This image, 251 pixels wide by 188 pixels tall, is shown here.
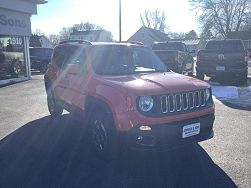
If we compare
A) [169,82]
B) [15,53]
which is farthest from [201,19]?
[169,82]

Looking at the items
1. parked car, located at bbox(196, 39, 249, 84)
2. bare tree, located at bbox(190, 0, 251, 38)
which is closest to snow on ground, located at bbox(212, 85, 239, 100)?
parked car, located at bbox(196, 39, 249, 84)

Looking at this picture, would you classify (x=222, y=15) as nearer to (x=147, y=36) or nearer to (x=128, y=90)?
(x=147, y=36)

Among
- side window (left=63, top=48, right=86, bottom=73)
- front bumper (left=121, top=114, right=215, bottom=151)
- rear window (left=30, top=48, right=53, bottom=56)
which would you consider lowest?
front bumper (left=121, top=114, right=215, bottom=151)

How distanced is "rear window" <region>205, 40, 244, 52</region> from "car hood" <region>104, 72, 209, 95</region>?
961cm

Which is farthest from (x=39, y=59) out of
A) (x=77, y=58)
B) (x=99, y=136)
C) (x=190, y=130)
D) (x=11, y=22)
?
(x=190, y=130)

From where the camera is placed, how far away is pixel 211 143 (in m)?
5.80

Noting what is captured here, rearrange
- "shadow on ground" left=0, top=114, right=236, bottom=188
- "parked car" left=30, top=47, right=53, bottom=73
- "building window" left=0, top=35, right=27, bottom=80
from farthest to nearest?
"parked car" left=30, top=47, right=53, bottom=73, "building window" left=0, top=35, right=27, bottom=80, "shadow on ground" left=0, top=114, right=236, bottom=188

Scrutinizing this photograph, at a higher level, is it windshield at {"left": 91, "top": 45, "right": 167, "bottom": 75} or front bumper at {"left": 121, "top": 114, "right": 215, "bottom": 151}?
windshield at {"left": 91, "top": 45, "right": 167, "bottom": 75}

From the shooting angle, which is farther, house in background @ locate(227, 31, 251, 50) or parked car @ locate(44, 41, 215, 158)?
house in background @ locate(227, 31, 251, 50)

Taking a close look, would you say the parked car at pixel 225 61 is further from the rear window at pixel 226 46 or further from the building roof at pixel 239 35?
the building roof at pixel 239 35

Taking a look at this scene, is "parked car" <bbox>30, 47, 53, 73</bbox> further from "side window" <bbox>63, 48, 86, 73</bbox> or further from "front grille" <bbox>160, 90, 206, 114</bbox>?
"front grille" <bbox>160, 90, 206, 114</bbox>

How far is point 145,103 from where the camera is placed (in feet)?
14.4

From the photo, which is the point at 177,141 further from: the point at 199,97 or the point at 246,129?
the point at 246,129

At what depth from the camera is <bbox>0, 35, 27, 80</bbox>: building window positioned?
53.3 ft
